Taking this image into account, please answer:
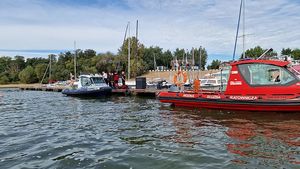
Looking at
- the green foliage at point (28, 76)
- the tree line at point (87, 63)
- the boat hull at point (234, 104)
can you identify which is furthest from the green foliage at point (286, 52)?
the boat hull at point (234, 104)

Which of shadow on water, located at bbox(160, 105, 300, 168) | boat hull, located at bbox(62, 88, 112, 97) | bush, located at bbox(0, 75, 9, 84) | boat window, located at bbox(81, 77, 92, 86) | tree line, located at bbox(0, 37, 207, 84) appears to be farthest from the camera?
bush, located at bbox(0, 75, 9, 84)

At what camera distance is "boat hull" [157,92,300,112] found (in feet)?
47.3

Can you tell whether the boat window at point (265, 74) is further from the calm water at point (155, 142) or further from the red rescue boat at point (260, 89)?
the calm water at point (155, 142)

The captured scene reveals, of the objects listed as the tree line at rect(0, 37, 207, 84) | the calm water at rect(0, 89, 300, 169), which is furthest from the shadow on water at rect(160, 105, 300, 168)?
the tree line at rect(0, 37, 207, 84)

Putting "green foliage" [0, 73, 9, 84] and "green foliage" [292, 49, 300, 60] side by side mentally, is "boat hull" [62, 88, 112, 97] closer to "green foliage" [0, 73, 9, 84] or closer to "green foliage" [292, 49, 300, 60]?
"green foliage" [0, 73, 9, 84]

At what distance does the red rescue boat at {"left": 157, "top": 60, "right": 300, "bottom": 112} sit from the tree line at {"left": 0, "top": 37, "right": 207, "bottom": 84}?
1894 inches

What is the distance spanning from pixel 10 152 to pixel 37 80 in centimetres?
9982

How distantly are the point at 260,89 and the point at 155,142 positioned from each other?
758 centimetres

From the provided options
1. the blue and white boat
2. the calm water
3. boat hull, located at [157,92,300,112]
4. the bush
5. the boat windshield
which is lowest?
the calm water

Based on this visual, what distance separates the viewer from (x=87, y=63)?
9994cm

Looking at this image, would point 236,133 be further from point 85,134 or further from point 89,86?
point 89,86

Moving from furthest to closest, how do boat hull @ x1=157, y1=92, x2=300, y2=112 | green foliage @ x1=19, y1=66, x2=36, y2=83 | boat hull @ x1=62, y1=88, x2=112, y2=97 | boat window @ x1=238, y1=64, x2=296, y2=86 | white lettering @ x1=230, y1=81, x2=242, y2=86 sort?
green foliage @ x1=19, y1=66, x2=36, y2=83
boat hull @ x1=62, y1=88, x2=112, y2=97
white lettering @ x1=230, y1=81, x2=242, y2=86
boat window @ x1=238, y1=64, x2=296, y2=86
boat hull @ x1=157, y1=92, x2=300, y2=112

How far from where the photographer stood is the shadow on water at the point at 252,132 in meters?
7.86

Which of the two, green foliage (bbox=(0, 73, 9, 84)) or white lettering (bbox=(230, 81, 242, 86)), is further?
green foliage (bbox=(0, 73, 9, 84))
